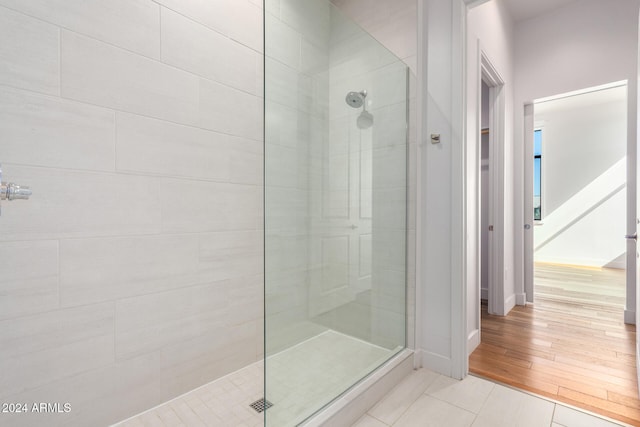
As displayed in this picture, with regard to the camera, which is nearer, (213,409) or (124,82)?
(124,82)

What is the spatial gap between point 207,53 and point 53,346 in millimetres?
1526

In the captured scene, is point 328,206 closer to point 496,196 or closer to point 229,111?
point 229,111

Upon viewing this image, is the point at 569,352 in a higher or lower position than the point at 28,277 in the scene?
lower

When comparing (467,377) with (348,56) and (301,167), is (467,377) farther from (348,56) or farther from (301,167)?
(348,56)

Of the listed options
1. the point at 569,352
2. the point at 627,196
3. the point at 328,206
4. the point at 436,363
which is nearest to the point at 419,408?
the point at 436,363

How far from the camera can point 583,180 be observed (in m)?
5.72

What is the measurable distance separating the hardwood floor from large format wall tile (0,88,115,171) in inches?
91.0

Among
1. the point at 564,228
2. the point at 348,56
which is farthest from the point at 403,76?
the point at 564,228

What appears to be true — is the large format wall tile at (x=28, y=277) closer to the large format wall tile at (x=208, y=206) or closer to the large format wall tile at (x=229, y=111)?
the large format wall tile at (x=208, y=206)

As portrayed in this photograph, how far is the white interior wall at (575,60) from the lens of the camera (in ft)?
9.12

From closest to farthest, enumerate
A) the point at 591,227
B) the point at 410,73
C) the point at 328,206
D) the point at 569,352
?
the point at 328,206 < the point at 410,73 < the point at 569,352 < the point at 591,227

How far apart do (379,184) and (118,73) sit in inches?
53.2

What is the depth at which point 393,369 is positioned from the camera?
5.67 ft

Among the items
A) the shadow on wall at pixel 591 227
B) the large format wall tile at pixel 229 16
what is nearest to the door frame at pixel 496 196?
the large format wall tile at pixel 229 16
